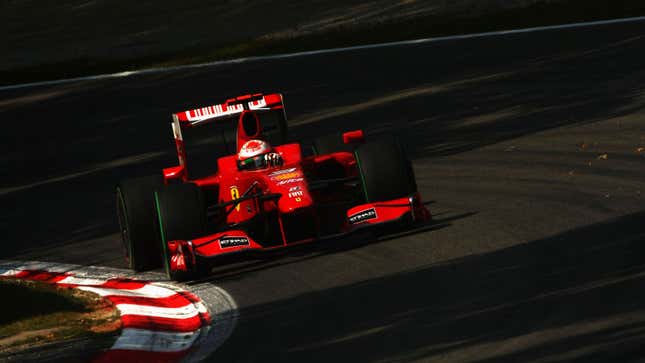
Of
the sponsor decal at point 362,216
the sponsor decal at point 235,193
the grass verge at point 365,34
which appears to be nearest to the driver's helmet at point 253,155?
the sponsor decal at point 235,193

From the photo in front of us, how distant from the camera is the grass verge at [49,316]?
965 centimetres

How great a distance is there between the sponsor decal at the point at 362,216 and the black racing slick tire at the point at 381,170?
41 cm

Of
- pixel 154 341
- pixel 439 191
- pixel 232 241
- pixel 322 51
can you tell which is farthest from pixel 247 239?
pixel 322 51

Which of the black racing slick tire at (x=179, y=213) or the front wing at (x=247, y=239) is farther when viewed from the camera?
the black racing slick tire at (x=179, y=213)

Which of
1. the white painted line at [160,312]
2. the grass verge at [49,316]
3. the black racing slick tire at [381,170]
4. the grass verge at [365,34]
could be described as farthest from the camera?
the grass verge at [365,34]

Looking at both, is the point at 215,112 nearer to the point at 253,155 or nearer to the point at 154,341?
the point at 253,155

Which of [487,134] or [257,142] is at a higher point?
[257,142]

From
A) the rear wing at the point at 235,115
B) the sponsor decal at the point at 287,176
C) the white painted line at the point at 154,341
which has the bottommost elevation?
the white painted line at the point at 154,341

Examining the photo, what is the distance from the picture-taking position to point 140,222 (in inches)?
484

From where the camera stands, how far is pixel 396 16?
3275cm

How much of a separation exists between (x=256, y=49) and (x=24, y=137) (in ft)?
26.3

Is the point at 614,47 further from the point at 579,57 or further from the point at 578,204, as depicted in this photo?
the point at 578,204

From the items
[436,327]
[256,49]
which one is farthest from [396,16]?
[436,327]

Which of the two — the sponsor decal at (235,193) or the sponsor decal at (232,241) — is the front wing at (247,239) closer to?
the sponsor decal at (232,241)
